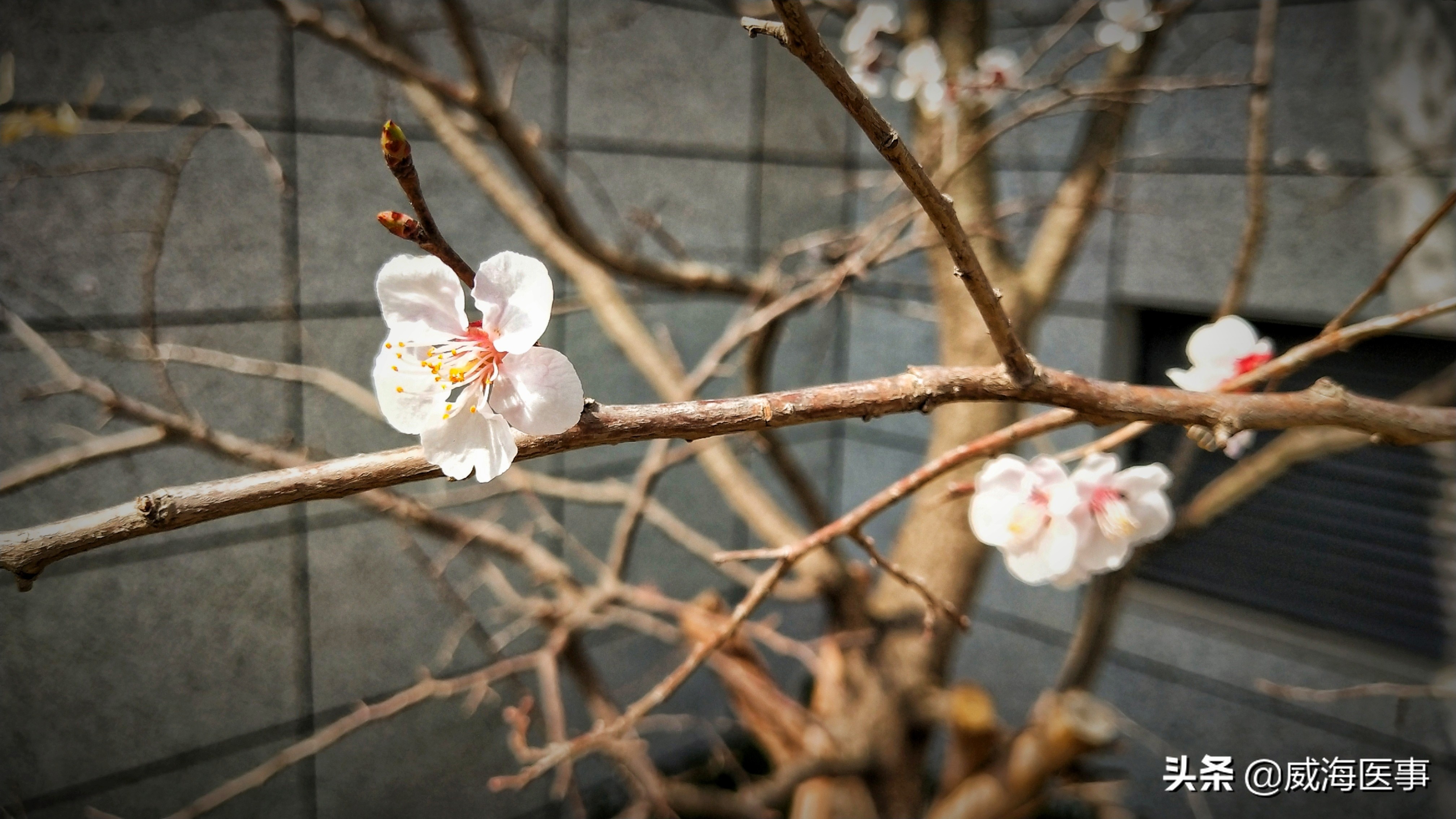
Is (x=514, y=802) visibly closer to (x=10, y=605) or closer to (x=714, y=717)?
(x=714, y=717)

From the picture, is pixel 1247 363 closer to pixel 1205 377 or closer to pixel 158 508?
pixel 1205 377

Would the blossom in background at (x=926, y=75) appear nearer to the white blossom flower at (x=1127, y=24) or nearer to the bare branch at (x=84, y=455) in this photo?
the white blossom flower at (x=1127, y=24)

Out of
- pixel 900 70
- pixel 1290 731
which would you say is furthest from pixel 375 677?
pixel 1290 731

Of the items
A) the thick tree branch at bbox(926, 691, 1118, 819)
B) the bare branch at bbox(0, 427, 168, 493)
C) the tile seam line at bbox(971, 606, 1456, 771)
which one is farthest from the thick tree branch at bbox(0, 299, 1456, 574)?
the tile seam line at bbox(971, 606, 1456, 771)

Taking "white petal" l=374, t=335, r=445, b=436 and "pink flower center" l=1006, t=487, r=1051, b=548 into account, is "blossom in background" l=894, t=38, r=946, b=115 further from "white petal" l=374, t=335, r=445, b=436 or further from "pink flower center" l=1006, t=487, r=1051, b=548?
"white petal" l=374, t=335, r=445, b=436

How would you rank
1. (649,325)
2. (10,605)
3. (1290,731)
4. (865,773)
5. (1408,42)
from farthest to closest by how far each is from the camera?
(649,325), (1290,731), (1408,42), (865,773), (10,605)

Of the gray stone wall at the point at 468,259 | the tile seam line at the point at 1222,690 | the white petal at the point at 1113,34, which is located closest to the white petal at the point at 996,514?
the white petal at the point at 1113,34
